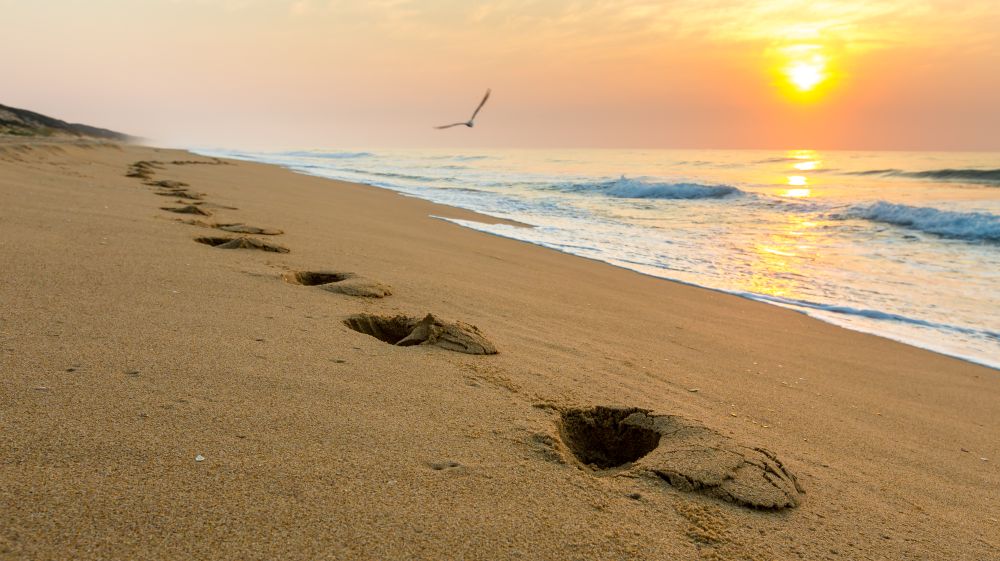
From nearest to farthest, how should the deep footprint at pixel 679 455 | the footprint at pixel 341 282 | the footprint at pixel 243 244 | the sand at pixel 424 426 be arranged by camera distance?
1. the sand at pixel 424 426
2. the deep footprint at pixel 679 455
3. the footprint at pixel 341 282
4. the footprint at pixel 243 244

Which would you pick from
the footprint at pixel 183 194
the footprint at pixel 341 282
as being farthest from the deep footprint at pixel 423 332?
the footprint at pixel 183 194

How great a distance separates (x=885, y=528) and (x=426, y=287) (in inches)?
104

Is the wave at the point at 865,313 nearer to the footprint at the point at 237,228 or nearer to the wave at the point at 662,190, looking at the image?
the footprint at the point at 237,228

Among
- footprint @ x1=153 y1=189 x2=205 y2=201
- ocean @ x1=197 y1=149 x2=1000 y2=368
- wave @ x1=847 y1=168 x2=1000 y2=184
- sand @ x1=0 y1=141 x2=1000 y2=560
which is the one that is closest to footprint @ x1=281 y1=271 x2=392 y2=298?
sand @ x1=0 y1=141 x2=1000 y2=560

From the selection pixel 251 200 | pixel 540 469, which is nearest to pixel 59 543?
pixel 540 469

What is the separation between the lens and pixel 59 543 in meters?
1.09

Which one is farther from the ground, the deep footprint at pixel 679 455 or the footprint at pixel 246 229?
the footprint at pixel 246 229

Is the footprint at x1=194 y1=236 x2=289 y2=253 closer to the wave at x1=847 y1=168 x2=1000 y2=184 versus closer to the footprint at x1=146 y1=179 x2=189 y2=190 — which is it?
the footprint at x1=146 y1=179 x2=189 y2=190


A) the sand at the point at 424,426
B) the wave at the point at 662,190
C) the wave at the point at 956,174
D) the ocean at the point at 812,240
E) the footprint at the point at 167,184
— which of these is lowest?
the sand at the point at 424,426

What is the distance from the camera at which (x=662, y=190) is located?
1883 centimetres

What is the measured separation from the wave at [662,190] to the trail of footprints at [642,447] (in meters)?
15.9

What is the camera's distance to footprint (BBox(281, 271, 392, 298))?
3273mm

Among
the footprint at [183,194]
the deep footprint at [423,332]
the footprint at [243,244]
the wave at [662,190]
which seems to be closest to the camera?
the deep footprint at [423,332]

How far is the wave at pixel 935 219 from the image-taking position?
10.7 meters
